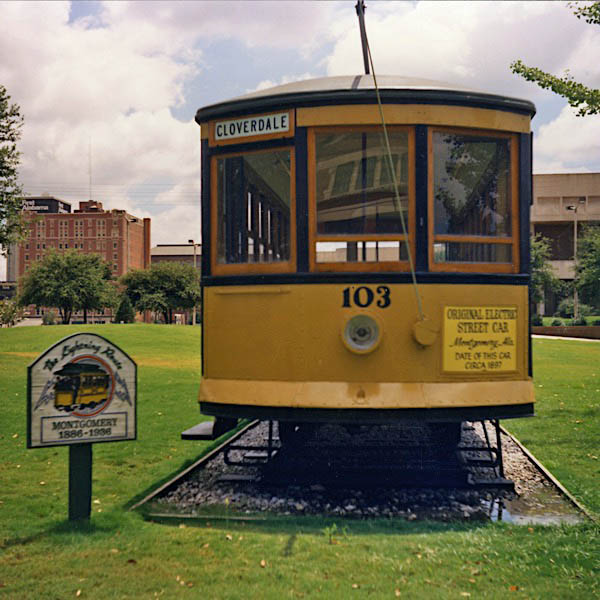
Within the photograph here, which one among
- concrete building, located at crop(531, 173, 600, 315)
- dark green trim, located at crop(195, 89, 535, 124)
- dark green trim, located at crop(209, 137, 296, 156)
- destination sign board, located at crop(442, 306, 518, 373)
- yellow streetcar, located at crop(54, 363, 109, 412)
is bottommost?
yellow streetcar, located at crop(54, 363, 109, 412)

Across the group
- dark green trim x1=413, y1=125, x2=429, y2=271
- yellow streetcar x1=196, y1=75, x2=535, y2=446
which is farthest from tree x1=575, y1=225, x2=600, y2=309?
dark green trim x1=413, y1=125, x2=429, y2=271

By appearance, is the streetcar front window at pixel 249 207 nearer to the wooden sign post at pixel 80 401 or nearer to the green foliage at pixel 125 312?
the wooden sign post at pixel 80 401

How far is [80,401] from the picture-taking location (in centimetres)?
509

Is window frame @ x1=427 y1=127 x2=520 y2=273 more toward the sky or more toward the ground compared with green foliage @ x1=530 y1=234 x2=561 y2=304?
more toward the ground

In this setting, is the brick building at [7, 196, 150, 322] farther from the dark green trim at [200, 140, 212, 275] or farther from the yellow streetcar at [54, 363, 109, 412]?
the yellow streetcar at [54, 363, 109, 412]

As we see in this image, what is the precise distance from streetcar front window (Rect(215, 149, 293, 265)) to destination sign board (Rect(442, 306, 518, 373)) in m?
1.55

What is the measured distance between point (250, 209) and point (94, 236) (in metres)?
110

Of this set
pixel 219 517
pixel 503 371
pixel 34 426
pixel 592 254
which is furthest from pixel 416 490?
pixel 592 254

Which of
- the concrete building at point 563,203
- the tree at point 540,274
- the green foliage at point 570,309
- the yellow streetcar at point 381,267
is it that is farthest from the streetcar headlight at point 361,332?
the concrete building at point 563,203

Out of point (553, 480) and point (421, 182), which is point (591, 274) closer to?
point (553, 480)

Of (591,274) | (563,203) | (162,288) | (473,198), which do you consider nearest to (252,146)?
(473,198)

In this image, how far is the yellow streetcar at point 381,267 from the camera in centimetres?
545

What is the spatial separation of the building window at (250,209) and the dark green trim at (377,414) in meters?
1.21

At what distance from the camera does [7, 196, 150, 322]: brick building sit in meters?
108
